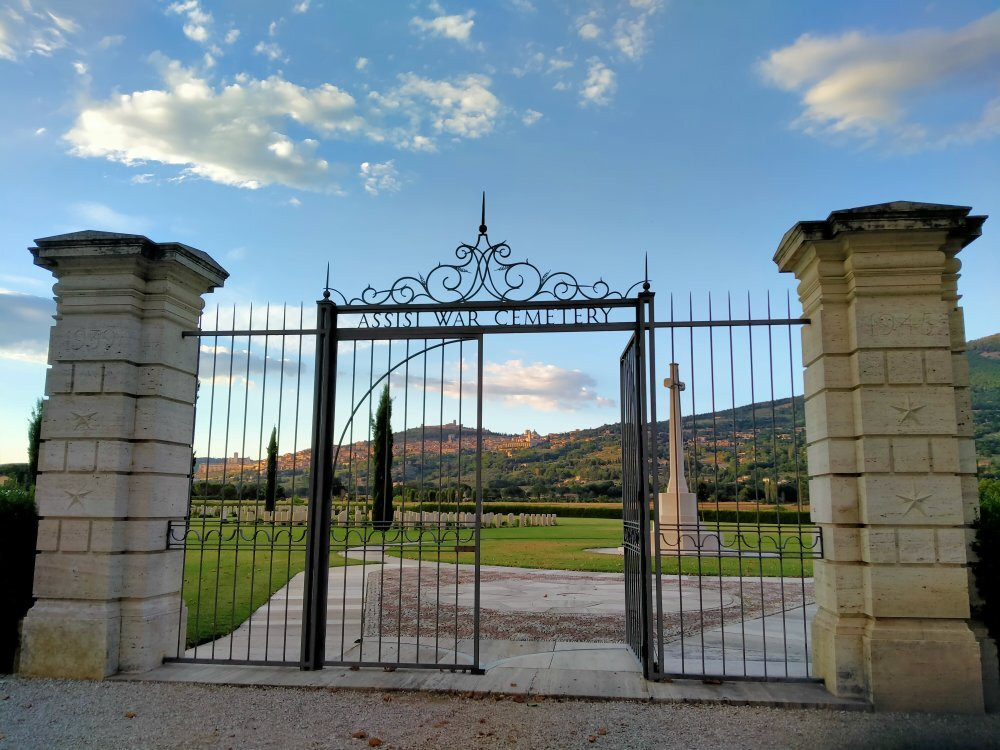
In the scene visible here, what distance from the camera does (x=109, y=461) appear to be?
650cm

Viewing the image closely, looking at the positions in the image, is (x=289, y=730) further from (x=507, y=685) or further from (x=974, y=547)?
(x=974, y=547)

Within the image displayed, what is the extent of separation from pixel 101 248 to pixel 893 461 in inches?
280

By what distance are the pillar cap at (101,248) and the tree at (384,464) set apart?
2.46 meters

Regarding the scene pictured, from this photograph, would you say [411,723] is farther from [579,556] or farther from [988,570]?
[579,556]

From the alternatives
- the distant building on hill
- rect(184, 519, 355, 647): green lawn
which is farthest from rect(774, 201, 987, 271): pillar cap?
the distant building on hill

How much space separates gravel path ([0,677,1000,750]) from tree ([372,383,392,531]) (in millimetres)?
1544

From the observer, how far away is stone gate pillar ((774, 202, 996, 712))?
555cm

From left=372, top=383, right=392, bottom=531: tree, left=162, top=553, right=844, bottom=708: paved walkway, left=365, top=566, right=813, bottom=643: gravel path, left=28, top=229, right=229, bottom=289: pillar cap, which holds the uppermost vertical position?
left=28, top=229, right=229, bottom=289: pillar cap

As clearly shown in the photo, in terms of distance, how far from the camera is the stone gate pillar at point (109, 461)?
6383 mm

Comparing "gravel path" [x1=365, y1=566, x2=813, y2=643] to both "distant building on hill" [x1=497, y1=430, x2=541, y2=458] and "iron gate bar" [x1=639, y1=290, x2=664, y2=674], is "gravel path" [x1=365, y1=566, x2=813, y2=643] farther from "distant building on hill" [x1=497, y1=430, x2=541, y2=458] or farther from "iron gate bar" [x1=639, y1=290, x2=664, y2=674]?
"distant building on hill" [x1=497, y1=430, x2=541, y2=458]

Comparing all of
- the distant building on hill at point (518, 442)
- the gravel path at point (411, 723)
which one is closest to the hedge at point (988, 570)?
the gravel path at point (411, 723)

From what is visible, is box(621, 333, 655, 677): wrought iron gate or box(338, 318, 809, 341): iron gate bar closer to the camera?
box(621, 333, 655, 677): wrought iron gate

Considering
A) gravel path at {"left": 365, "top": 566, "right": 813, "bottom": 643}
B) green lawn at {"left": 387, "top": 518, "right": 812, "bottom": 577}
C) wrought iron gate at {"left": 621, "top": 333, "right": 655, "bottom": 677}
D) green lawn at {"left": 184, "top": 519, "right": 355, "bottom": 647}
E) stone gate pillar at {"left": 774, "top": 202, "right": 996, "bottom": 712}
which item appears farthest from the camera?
green lawn at {"left": 387, "top": 518, "right": 812, "bottom": 577}

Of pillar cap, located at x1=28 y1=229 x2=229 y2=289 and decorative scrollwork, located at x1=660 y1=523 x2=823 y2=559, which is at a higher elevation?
pillar cap, located at x1=28 y1=229 x2=229 y2=289
